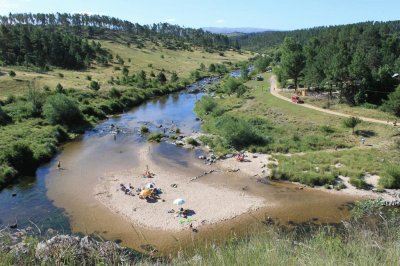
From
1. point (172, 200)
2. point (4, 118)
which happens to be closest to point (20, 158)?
point (4, 118)

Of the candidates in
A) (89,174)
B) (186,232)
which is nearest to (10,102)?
(89,174)

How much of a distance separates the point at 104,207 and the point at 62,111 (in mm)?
36422

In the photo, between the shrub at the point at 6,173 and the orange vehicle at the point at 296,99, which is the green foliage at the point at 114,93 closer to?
the orange vehicle at the point at 296,99

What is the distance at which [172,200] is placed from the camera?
129ft

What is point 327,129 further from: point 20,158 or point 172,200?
point 20,158

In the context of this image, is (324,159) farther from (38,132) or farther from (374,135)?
(38,132)

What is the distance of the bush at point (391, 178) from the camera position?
132 ft

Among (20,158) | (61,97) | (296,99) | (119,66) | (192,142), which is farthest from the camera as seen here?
(119,66)

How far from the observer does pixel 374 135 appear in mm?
55812

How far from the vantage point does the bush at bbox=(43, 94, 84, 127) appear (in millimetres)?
68625

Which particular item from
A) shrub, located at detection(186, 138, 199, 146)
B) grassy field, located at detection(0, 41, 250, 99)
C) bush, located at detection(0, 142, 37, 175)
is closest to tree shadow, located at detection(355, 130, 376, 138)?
shrub, located at detection(186, 138, 199, 146)

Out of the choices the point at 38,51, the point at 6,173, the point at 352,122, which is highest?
the point at 38,51

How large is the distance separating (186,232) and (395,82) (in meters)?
58.5

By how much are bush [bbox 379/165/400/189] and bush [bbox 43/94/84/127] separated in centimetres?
5351
